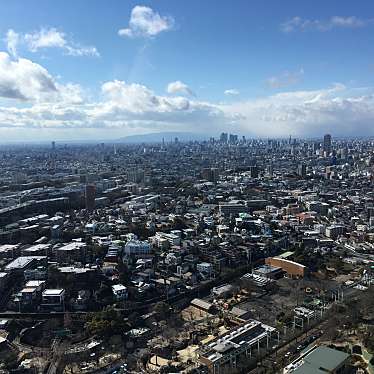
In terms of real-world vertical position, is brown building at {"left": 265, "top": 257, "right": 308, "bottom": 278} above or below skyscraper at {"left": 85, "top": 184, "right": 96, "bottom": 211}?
below

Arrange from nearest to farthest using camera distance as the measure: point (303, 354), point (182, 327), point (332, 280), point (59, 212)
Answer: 1. point (303, 354)
2. point (182, 327)
3. point (332, 280)
4. point (59, 212)

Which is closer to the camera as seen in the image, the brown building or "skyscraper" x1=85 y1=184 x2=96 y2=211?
the brown building

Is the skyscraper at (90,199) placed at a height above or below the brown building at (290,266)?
Result: above

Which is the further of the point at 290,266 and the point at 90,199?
the point at 90,199

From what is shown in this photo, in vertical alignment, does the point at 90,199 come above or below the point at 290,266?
above

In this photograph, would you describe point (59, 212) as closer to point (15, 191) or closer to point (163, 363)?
point (15, 191)

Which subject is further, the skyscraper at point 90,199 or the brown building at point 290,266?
the skyscraper at point 90,199

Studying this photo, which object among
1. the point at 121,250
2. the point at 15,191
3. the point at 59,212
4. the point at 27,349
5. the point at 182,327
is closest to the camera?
the point at 27,349

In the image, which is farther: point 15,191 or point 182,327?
point 15,191

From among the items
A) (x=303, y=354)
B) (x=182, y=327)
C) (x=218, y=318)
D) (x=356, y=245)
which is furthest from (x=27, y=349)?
(x=356, y=245)
